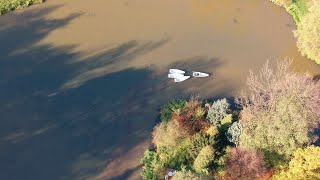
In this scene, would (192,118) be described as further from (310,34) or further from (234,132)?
(310,34)

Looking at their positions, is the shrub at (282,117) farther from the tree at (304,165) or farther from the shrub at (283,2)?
the shrub at (283,2)

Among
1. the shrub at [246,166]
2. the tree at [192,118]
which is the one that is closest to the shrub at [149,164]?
the tree at [192,118]

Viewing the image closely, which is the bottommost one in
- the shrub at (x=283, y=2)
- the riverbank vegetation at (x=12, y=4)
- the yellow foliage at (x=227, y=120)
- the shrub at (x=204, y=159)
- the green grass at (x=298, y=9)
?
the shrub at (x=204, y=159)

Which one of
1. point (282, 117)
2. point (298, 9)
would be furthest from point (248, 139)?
point (298, 9)

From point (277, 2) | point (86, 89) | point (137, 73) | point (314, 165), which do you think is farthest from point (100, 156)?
point (277, 2)

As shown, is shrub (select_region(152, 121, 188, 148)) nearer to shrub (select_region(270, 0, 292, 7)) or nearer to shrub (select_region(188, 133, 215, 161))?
shrub (select_region(188, 133, 215, 161))

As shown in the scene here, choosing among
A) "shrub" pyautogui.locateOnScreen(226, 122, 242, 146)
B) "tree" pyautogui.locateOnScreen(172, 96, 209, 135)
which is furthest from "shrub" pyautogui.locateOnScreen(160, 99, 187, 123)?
"shrub" pyautogui.locateOnScreen(226, 122, 242, 146)
